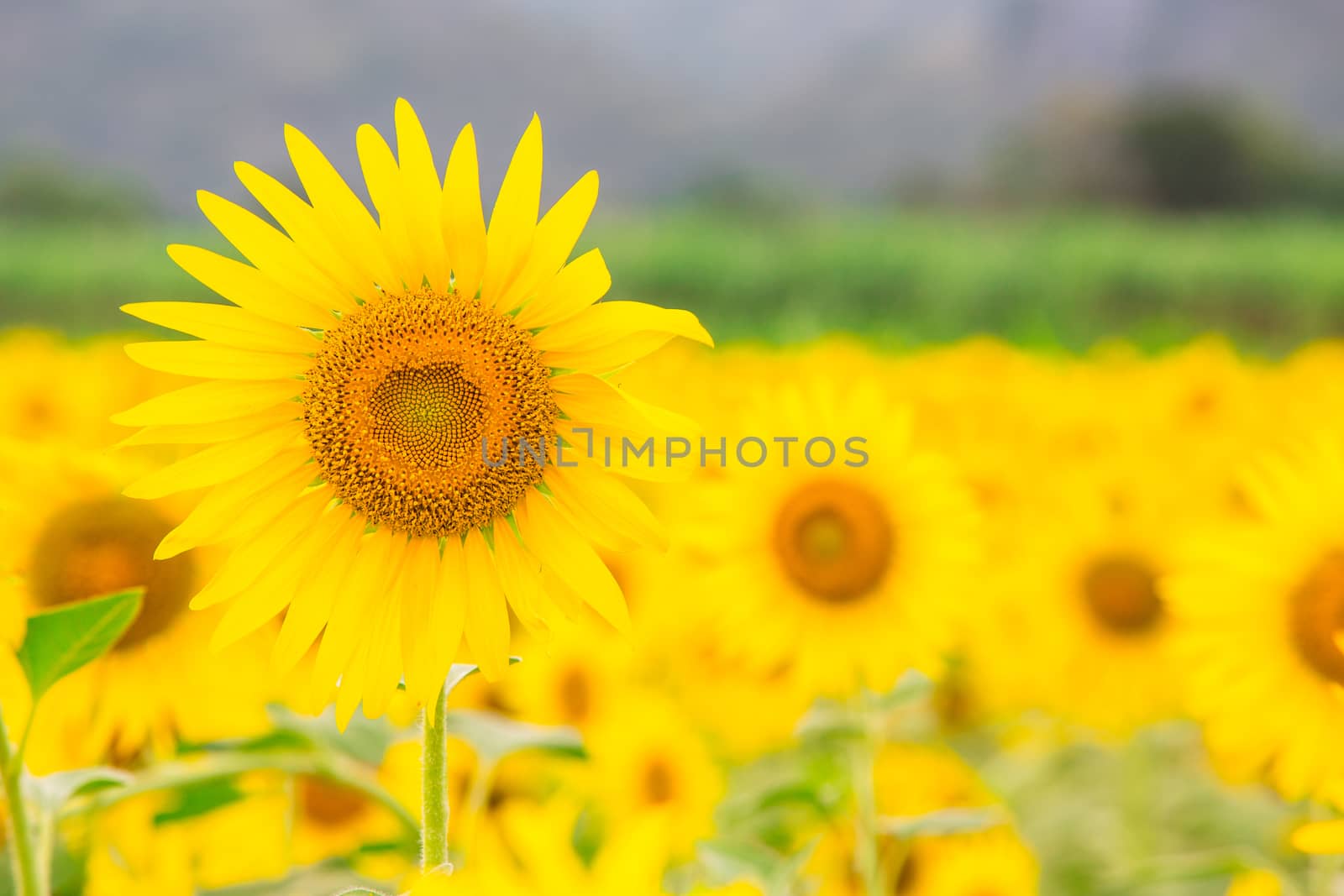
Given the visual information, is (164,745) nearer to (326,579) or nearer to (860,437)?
(326,579)

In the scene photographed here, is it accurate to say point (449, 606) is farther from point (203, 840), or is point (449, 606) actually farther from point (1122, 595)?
point (1122, 595)

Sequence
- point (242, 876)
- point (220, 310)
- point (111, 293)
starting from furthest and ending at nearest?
point (111, 293) → point (242, 876) → point (220, 310)

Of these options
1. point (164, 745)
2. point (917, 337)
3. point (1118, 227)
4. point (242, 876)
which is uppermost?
point (1118, 227)

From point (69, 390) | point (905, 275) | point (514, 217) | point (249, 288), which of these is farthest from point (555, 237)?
point (905, 275)

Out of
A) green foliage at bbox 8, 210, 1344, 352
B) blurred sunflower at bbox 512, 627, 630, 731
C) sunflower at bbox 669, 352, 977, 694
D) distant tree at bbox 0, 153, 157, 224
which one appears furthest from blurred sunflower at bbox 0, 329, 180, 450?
distant tree at bbox 0, 153, 157, 224

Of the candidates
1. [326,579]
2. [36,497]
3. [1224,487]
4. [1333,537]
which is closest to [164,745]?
[36,497]

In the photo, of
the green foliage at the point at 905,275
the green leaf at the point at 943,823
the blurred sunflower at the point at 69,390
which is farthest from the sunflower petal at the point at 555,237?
the green foliage at the point at 905,275

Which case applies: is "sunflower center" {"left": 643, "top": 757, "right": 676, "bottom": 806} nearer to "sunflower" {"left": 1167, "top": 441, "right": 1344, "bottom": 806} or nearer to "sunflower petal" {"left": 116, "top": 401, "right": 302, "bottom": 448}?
"sunflower" {"left": 1167, "top": 441, "right": 1344, "bottom": 806}
